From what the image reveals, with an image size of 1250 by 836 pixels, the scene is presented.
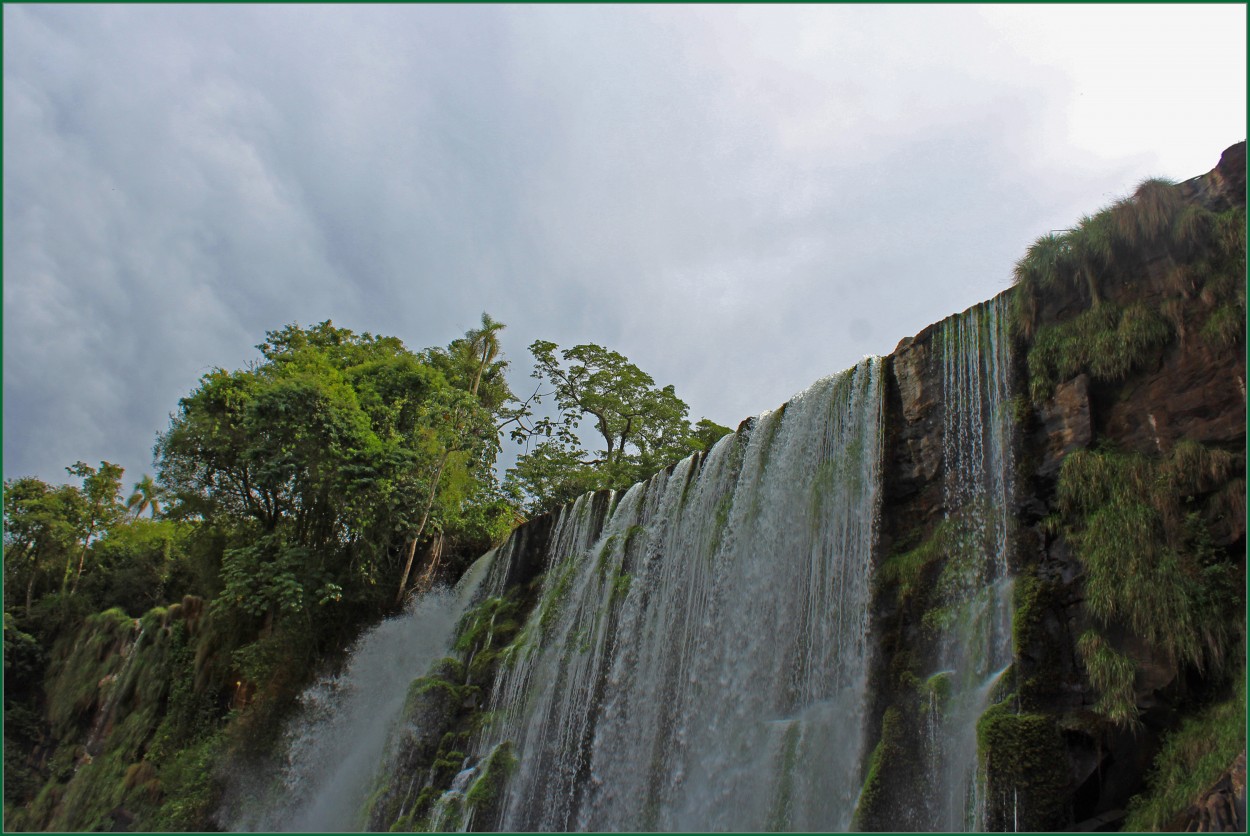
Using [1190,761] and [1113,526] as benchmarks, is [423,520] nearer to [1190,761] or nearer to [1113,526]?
[1113,526]

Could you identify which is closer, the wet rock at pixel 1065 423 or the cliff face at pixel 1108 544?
the cliff face at pixel 1108 544

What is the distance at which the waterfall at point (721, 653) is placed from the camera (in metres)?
9.89

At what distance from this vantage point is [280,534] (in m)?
19.6

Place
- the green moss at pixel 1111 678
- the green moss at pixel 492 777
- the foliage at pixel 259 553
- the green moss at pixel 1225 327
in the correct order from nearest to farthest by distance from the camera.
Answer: the green moss at pixel 1111 678 < the green moss at pixel 1225 327 < the green moss at pixel 492 777 < the foliage at pixel 259 553

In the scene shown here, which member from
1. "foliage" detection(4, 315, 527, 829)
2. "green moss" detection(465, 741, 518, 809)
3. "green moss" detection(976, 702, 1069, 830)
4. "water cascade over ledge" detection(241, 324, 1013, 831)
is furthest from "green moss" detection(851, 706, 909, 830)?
"foliage" detection(4, 315, 527, 829)

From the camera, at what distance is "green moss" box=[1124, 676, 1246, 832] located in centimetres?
630

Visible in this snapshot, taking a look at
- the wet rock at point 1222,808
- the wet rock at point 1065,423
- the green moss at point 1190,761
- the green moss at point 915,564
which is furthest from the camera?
the green moss at point 915,564

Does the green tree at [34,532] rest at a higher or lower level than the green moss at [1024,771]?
higher

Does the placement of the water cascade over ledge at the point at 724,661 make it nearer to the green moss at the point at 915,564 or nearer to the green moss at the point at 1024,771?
the green moss at the point at 915,564

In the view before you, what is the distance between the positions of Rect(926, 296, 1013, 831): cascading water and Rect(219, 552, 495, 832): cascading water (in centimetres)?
1129

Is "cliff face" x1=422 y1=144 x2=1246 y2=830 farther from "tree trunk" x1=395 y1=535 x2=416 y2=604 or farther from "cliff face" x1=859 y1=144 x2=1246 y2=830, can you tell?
"tree trunk" x1=395 y1=535 x2=416 y2=604

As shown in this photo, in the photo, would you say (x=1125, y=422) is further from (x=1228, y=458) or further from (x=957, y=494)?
(x=957, y=494)

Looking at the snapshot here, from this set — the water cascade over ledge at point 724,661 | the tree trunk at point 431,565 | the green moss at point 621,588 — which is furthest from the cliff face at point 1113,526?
the tree trunk at point 431,565

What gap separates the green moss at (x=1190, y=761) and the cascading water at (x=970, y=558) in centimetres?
142
